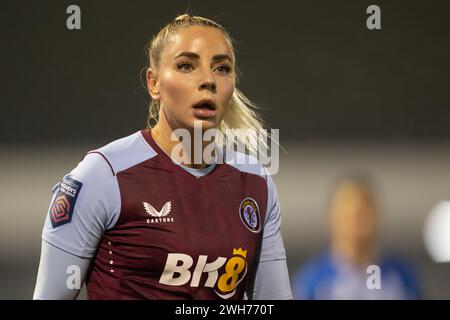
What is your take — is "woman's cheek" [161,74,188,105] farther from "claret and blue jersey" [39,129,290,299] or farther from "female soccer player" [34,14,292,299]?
"claret and blue jersey" [39,129,290,299]

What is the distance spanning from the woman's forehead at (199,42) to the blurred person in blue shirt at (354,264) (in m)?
1.06

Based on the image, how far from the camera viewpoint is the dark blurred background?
262 centimetres

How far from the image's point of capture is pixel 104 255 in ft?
4.59

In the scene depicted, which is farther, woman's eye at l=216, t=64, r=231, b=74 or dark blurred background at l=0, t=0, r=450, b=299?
dark blurred background at l=0, t=0, r=450, b=299

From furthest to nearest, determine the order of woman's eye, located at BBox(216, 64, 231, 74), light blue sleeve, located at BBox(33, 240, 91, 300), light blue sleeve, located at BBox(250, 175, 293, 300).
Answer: light blue sleeve, located at BBox(250, 175, 293, 300) → woman's eye, located at BBox(216, 64, 231, 74) → light blue sleeve, located at BBox(33, 240, 91, 300)

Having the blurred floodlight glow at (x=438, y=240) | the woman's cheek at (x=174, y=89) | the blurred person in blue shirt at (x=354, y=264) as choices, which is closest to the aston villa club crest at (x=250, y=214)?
the woman's cheek at (x=174, y=89)

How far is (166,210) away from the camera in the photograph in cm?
A: 142

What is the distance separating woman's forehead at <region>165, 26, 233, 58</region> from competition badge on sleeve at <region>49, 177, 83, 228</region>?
0.32 meters

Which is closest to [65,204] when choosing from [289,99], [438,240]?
[289,99]

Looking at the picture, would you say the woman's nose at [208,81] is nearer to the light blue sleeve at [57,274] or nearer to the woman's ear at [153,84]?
the woman's ear at [153,84]

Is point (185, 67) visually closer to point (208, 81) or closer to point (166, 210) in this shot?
point (208, 81)

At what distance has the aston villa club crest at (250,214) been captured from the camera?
4.92 ft

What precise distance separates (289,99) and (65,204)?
1523mm

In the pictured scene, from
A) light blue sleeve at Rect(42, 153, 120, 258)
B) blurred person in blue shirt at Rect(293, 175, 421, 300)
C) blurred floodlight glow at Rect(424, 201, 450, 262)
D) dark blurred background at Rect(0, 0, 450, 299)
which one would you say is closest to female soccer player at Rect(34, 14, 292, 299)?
light blue sleeve at Rect(42, 153, 120, 258)
